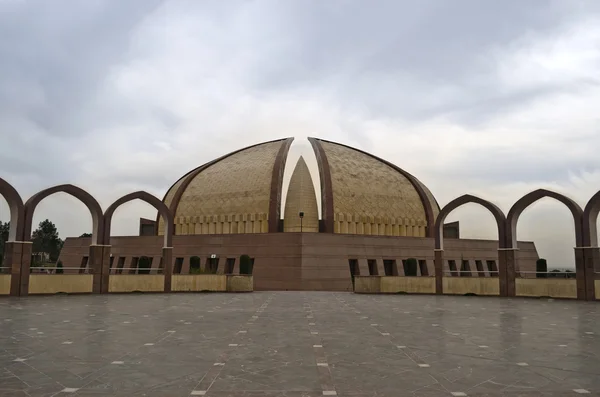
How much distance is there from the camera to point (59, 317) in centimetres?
1212

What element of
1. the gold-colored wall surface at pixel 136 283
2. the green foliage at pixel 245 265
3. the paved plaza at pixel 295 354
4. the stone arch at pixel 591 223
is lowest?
the paved plaza at pixel 295 354

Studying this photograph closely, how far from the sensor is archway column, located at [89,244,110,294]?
68.3 feet

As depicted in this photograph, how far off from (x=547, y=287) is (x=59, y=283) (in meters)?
20.4

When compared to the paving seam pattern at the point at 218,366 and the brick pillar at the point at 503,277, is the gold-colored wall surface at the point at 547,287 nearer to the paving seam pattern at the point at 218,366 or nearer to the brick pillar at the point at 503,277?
the brick pillar at the point at 503,277

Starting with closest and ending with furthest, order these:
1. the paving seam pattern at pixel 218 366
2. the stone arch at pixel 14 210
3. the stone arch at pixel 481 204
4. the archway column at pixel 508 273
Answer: the paving seam pattern at pixel 218 366 < the stone arch at pixel 14 210 < the archway column at pixel 508 273 < the stone arch at pixel 481 204

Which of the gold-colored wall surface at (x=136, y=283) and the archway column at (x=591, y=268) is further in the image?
the gold-colored wall surface at (x=136, y=283)

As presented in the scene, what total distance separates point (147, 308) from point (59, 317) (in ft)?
9.70

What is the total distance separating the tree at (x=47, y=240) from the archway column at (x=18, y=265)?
48.4 meters

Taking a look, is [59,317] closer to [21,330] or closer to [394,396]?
[21,330]

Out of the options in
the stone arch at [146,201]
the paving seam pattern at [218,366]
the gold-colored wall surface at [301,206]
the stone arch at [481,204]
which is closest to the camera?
the paving seam pattern at [218,366]

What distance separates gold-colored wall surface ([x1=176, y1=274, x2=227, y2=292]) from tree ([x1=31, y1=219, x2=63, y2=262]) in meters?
47.3

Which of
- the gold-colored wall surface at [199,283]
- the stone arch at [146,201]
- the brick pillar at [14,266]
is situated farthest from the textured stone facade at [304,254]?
the brick pillar at [14,266]

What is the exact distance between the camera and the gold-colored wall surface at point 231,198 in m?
33.0

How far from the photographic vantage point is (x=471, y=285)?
2173 centimetres
